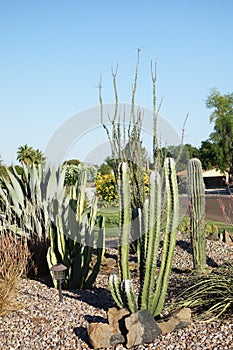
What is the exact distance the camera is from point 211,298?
4883 mm

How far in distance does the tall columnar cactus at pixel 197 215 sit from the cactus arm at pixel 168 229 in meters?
2.34

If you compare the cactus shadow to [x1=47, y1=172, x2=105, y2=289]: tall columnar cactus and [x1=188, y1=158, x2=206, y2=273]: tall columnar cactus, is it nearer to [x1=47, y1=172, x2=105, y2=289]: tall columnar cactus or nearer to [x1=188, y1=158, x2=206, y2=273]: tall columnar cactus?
[x1=47, y1=172, x2=105, y2=289]: tall columnar cactus

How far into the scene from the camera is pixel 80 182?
256 inches

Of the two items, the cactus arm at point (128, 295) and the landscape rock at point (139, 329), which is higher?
the cactus arm at point (128, 295)

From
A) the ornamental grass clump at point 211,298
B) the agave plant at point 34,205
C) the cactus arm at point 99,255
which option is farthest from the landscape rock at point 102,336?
the agave plant at point 34,205

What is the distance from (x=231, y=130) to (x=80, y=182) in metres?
36.5

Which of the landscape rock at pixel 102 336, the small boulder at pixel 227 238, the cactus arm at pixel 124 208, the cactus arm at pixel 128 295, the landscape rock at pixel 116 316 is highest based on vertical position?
the cactus arm at pixel 124 208

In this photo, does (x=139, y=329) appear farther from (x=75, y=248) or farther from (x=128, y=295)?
(x=75, y=248)

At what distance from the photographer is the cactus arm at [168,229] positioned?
14.6 ft

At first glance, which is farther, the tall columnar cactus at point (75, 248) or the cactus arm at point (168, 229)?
the tall columnar cactus at point (75, 248)

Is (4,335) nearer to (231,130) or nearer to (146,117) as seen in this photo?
(146,117)

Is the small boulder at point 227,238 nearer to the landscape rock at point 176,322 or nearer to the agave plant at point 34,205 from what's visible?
the agave plant at point 34,205

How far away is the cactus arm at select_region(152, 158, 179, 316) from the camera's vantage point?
447 centimetres

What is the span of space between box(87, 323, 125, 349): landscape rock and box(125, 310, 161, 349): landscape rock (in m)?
0.11
